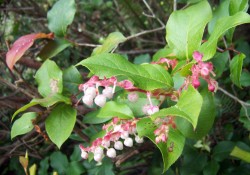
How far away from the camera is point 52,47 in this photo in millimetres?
997

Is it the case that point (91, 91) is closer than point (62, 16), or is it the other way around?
point (91, 91)

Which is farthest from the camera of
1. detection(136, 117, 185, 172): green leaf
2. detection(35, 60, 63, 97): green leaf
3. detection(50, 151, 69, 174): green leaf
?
detection(50, 151, 69, 174): green leaf

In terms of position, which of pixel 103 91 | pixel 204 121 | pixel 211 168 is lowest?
pixel 211 168

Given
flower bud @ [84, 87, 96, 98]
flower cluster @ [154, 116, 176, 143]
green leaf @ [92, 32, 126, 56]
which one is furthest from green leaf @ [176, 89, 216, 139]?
green leaf @ [92, 32, 126, 56]

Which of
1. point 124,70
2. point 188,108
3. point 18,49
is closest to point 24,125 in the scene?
point 18,49

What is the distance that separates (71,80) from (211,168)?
51 centimetres

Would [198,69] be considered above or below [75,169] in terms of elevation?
above

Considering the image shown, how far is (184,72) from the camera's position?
616 mm

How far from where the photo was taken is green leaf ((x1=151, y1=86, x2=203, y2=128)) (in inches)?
19.3

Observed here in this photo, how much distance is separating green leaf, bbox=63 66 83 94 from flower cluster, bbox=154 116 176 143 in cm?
33

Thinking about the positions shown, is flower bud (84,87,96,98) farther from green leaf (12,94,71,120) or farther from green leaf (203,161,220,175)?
green leaf (203,161,220,175)

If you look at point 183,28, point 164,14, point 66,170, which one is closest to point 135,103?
point 183,28

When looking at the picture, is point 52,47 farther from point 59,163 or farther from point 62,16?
point 59,163

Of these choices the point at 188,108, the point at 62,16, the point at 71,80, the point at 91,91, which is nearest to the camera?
the point at 188,108
